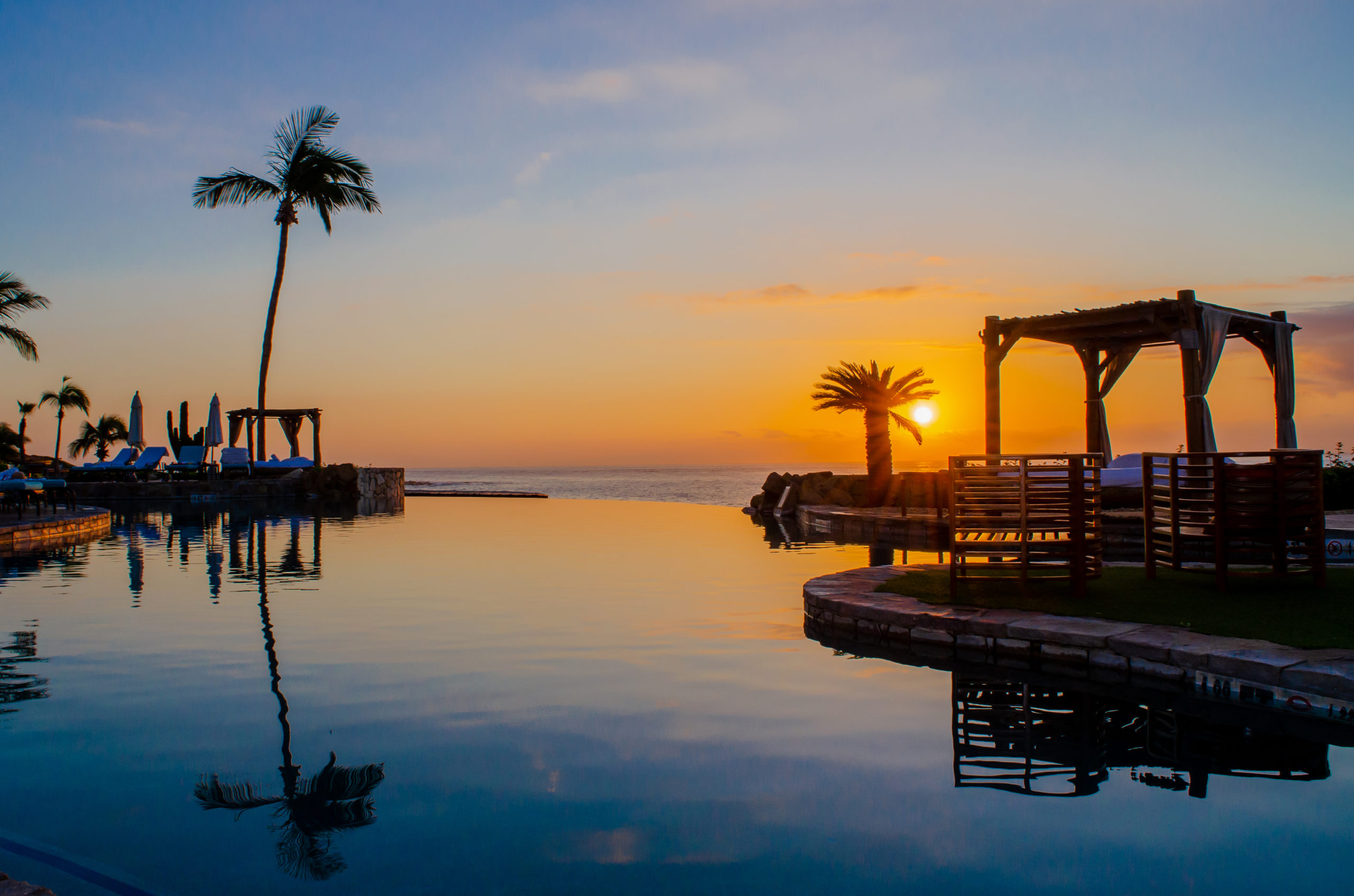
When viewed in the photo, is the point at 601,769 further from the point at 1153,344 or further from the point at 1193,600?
the point at 1153,344

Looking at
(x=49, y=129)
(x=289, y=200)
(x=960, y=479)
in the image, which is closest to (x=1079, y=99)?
(x=960, y=479)

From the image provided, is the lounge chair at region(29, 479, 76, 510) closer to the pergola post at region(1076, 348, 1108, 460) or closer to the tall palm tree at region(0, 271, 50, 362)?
the tall palm tree at region(0, 271, 50, 362)

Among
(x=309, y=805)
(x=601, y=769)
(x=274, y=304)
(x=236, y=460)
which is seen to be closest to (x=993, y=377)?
(x=601, y=769)

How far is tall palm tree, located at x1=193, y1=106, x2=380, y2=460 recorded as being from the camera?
30.1 metres

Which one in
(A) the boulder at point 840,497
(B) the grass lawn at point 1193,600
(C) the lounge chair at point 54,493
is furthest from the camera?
(A) the boulder at point 840,497

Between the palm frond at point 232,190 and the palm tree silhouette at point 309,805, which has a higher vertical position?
the palm frond at point 232,190

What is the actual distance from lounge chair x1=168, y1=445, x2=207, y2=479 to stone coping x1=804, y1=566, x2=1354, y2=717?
108 feet

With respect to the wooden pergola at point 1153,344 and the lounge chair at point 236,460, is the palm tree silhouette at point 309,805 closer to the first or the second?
the wooden pergola at point 1153,344

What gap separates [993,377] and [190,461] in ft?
107

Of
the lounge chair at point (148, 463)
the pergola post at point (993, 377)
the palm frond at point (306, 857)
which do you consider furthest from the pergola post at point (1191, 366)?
the lounge chair at point (148, 463)

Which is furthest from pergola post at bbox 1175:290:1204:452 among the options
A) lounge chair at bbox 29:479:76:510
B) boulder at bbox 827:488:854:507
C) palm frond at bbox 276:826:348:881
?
lounge chair at bbox 29:479:76:510

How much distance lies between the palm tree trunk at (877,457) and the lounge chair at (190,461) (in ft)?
87.7

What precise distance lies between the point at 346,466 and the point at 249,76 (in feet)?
70.3

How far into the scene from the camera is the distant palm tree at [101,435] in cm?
5522
